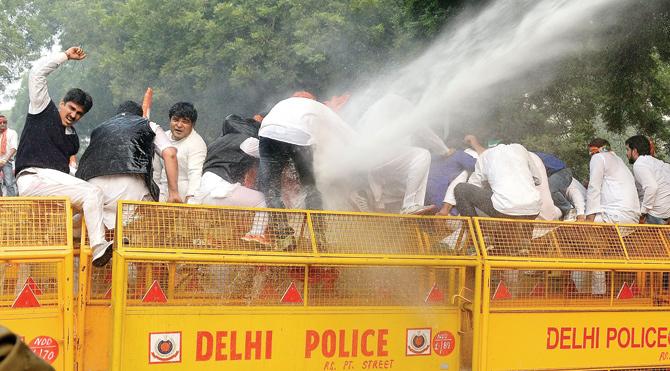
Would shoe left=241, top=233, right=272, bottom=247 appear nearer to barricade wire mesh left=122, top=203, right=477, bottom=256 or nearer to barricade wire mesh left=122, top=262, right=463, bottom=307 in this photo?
barricade wire mesh left=122, top=203, right=477, bottom=256

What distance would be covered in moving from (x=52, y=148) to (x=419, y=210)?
2.69 meters

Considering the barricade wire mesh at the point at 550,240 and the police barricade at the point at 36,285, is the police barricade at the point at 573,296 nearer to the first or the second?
the barricade wire mesh at the point at 550,240

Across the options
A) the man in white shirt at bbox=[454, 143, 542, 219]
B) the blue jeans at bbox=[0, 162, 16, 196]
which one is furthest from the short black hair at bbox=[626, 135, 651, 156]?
the blue jeans at bbox=[0, 162, 16, 196]

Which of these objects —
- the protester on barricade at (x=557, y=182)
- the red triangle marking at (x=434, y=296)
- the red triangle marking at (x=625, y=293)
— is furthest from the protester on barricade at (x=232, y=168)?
the protester on barricade at (x=557, y=182)

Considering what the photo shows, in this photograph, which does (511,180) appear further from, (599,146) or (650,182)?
(650,182)

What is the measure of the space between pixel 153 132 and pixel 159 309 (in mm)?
1739

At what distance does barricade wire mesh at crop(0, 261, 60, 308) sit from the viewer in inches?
172

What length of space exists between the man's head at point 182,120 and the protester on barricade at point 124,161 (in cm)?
84

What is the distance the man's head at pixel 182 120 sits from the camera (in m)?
6.68

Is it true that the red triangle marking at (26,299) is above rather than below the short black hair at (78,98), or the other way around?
below

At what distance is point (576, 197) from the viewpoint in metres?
8.37

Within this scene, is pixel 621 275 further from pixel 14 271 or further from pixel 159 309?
pixel 14 271

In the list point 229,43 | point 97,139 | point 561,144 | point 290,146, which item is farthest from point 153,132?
point 229,43

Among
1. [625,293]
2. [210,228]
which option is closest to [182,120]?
[210,228]
